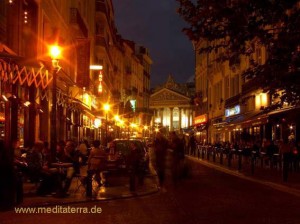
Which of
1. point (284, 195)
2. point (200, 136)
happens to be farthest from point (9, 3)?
point (200, 136)

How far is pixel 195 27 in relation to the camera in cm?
1564

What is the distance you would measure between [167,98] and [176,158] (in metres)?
135

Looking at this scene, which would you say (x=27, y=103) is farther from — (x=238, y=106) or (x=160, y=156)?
(x=238, y=106)

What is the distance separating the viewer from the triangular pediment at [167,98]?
154750 millimetres

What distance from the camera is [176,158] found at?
20578mm

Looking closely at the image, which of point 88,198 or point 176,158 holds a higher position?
point 176,158

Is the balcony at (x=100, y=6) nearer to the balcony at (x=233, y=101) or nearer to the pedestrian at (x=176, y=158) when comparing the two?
the balcony at (x=233, y=101)

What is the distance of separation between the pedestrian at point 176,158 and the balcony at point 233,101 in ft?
83.7

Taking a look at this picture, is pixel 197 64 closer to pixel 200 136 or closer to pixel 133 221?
pixel 200 136

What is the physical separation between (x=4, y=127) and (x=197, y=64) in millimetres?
59310

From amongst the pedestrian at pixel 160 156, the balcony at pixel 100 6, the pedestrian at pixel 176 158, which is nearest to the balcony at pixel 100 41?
the balcony at pixel 100 6

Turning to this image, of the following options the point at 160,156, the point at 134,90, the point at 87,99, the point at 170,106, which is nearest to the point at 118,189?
the point at 160,156

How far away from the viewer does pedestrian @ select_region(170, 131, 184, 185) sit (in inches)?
799

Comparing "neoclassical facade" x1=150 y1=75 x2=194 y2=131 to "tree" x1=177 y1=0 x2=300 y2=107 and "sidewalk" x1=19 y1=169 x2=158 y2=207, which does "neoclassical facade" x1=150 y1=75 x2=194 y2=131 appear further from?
"tree" x1=177 y1=0 x2=300 y2=107
